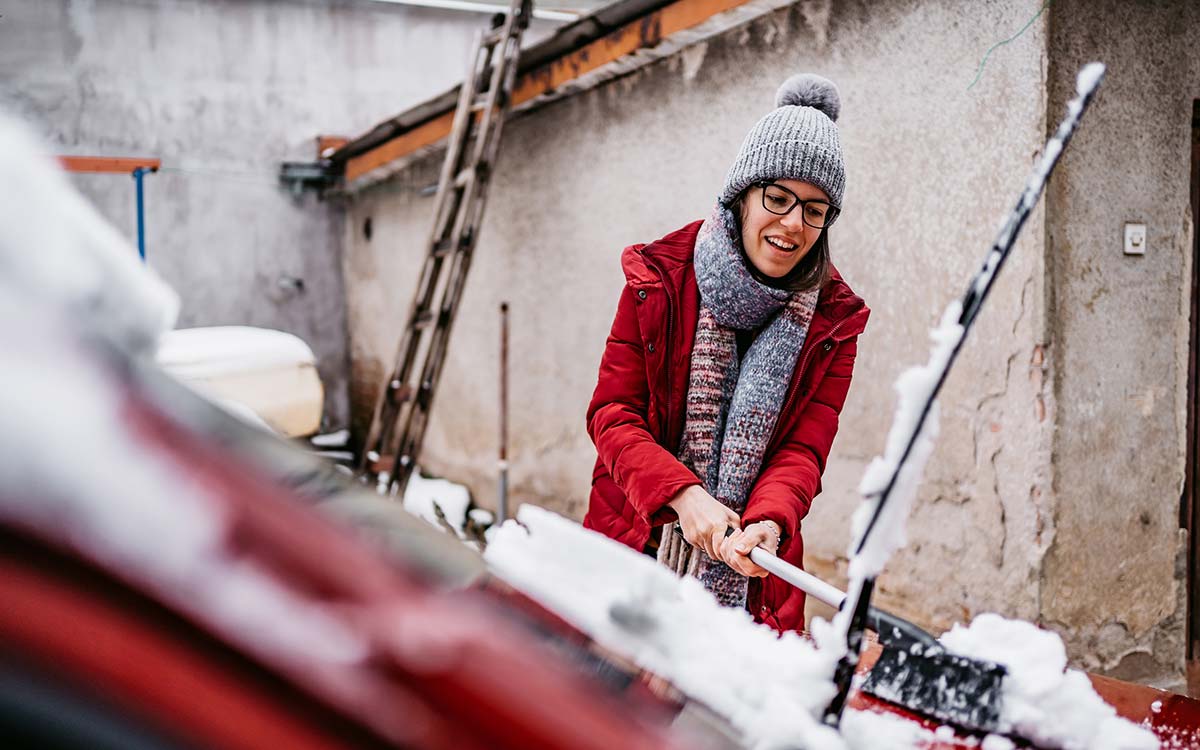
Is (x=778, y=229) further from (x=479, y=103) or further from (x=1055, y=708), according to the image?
(x=479, y=103)

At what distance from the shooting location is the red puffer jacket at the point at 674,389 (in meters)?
1.68

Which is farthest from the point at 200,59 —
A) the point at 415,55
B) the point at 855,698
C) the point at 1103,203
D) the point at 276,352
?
the point at 855,698

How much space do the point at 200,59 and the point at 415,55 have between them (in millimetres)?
1713

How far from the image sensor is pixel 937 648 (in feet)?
3.81

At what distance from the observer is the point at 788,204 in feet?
5.40

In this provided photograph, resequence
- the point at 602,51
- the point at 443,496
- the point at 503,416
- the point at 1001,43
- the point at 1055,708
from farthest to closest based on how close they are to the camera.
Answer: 1. the point at 443,496
2. the point at 503,416
3. the point at 602,51
4. the point at 1001,43
5. the point at 1055,708

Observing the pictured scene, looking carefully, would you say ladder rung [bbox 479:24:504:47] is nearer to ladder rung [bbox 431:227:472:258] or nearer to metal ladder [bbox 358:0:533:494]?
metal ladder [bbox 358:0:533:494]

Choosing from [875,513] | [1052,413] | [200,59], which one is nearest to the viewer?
[875,513]

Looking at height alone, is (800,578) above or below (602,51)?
below

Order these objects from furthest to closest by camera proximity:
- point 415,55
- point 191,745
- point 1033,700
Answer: point 415,55 → point 1033,700 → point 191,745

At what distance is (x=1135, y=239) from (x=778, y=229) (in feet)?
5.14

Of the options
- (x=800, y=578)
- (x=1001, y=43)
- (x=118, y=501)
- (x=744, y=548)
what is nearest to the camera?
(x=118, y=501)

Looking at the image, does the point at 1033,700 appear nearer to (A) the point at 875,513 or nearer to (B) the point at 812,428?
(A) the point at 875,513

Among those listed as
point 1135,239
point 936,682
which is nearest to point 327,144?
point 1135,239
